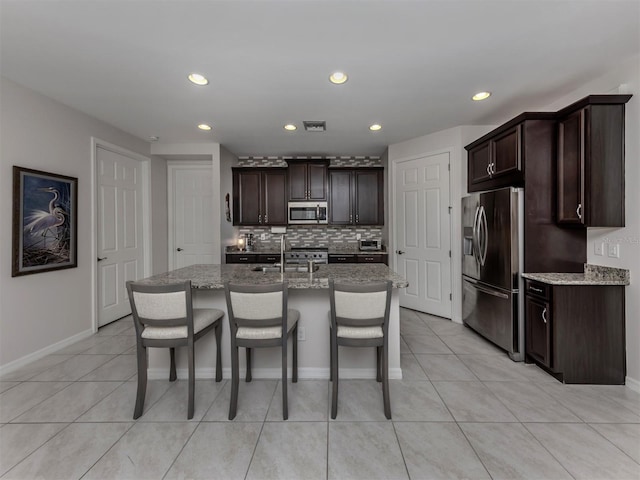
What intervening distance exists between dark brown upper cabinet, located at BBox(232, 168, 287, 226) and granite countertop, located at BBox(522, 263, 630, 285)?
365cm

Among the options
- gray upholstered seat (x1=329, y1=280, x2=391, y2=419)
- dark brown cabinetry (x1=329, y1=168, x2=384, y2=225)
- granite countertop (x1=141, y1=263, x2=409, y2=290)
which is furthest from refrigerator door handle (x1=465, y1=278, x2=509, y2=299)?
dark brown cabinetry (x1=329, y1=168, x2=384, y2=225)

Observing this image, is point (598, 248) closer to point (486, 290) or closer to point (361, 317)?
point (486, 290)

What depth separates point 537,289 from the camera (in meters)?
2.47

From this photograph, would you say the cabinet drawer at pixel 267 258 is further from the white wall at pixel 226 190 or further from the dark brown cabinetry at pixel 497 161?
the dark brown cabinetry at pixel 497 161

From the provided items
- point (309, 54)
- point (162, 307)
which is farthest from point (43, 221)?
point (309, 54)

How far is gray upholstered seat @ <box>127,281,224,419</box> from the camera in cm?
183

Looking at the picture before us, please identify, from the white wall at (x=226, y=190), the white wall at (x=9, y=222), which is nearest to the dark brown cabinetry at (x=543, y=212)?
the white wall at (x=226, y=190)

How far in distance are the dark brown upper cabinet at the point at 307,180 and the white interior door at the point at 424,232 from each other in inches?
51.1

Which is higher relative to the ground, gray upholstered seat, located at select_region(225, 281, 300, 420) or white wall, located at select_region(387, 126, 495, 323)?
white wall, located at select_region(387, 126, 495, 323)

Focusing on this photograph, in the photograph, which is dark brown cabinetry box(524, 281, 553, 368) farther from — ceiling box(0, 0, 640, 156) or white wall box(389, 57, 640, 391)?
ceiling box(0, 0, 640, 156)

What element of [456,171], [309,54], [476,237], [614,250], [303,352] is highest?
[309,54]

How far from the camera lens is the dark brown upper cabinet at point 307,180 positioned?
4.80 meters

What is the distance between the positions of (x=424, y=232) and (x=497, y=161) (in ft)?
4.46

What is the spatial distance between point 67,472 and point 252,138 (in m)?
3.83
